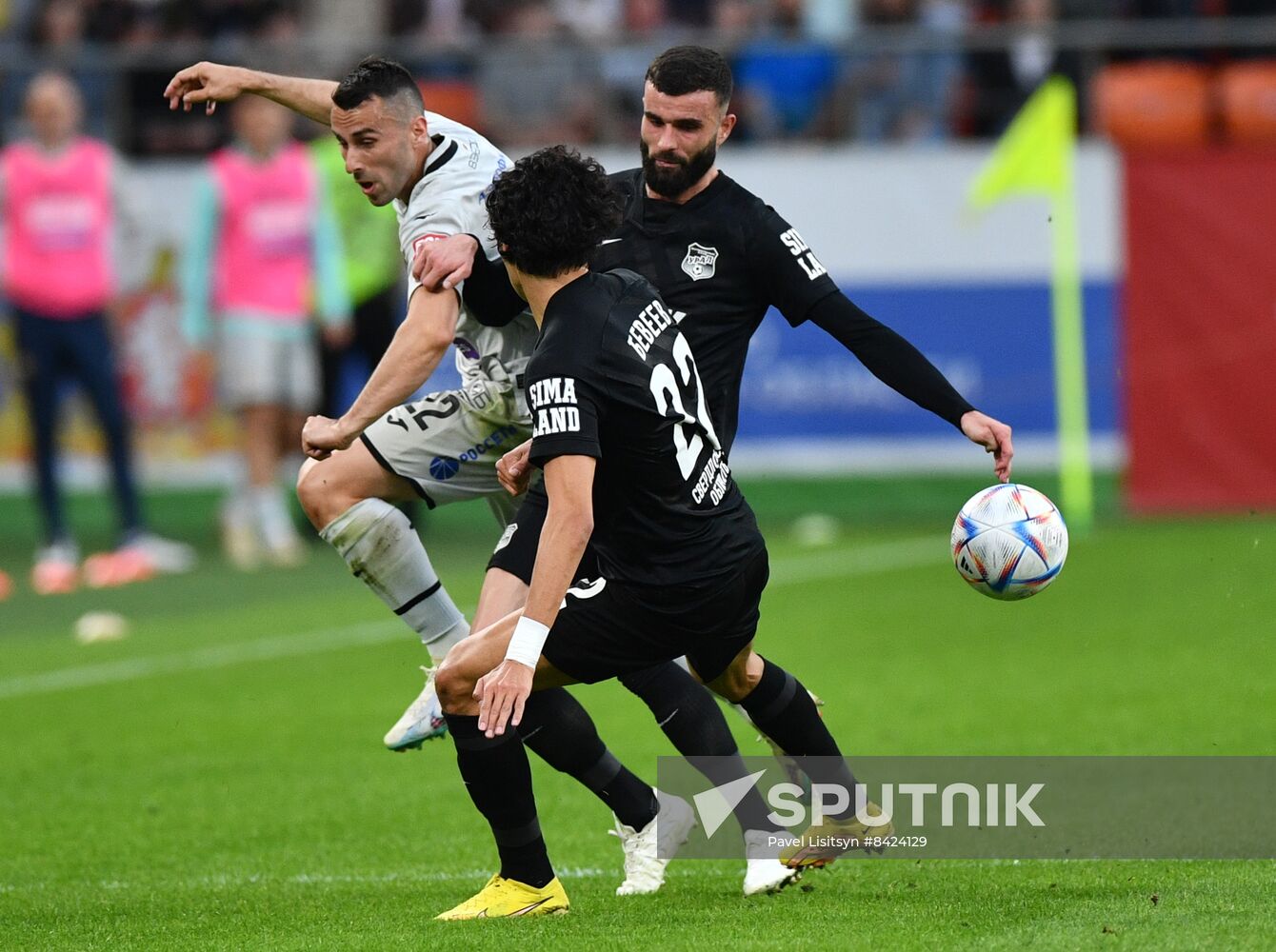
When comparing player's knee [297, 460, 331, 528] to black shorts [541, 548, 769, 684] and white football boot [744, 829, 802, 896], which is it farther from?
white football boot [744, 829, 802, 896]

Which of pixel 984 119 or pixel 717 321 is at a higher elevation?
pixel 984 119

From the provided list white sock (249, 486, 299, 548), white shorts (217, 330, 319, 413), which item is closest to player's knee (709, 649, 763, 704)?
white sock (249, 486, 299, 548)

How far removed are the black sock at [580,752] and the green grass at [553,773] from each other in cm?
28

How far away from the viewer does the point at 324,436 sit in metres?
5.93

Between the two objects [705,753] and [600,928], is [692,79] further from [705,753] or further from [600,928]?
[600,928]

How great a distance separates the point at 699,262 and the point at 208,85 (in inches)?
71.5

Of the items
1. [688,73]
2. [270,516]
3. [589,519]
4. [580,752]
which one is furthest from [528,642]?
[270,516]

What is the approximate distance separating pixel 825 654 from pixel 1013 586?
465cm

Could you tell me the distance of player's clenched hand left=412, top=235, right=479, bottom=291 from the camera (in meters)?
6.17

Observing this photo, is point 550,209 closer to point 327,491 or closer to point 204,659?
point 327,491

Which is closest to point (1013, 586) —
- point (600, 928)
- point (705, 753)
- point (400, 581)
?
point (705, 753)

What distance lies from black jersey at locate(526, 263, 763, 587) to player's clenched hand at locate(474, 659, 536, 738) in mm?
479

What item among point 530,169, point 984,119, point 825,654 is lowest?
point 825,654

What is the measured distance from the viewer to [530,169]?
545cm
